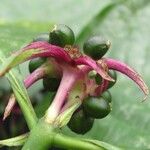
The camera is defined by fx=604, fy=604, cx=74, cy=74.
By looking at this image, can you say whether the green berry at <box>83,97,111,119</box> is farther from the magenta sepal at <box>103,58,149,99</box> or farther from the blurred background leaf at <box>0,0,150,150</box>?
the blurred background leaf at <box>0,0,150,150</box>

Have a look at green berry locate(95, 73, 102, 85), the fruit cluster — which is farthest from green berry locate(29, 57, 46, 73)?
green berry locate(95, 73, 102, 85)

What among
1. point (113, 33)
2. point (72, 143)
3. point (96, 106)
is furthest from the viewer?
point (113, 33)

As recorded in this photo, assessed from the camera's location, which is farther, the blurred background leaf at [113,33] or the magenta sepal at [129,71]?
the blurred background leaf at [113,33]

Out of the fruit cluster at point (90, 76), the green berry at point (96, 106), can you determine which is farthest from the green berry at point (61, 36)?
the green berry at point (96, 106)

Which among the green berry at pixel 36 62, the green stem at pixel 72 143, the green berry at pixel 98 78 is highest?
the green berry at pixel 36 62

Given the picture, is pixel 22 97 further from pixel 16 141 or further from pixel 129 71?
pixel 129 71

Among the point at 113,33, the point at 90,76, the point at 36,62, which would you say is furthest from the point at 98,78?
the point at 113,33

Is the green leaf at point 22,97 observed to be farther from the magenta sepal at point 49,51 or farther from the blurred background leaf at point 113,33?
the blurred background leaf at point 113,33
